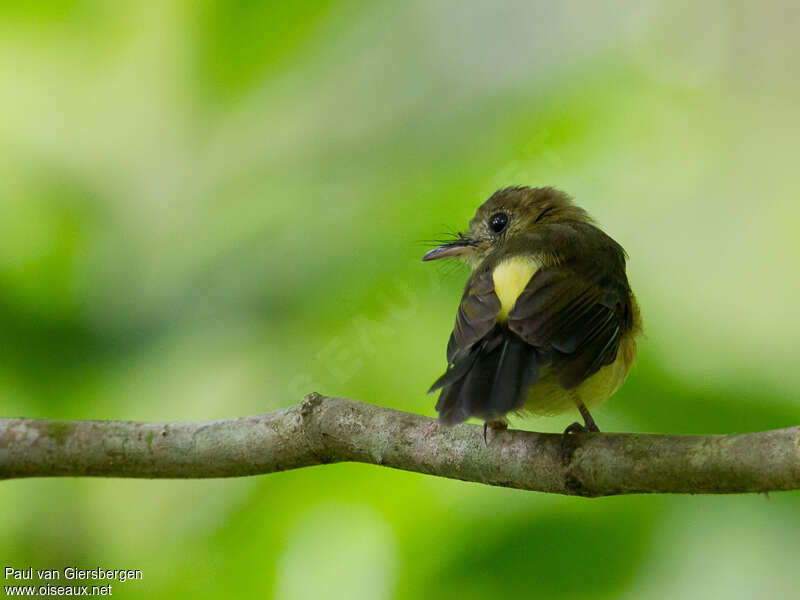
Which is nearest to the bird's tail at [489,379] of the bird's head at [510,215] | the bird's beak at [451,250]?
the bird's beak at [451,250]

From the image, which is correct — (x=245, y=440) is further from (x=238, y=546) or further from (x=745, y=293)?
(x=745, y=293)

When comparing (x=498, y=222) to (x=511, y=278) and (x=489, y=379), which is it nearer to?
(x=511, y=278)

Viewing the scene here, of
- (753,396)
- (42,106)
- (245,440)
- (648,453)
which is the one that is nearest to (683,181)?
(753,396)

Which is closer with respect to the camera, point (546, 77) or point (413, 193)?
point (413, 193)

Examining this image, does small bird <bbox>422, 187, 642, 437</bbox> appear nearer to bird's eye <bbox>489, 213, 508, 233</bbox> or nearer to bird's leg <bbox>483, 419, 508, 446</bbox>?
bird's leg <bbox>483, 419, 508, 446</bbox>

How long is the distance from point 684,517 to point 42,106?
8.89ft

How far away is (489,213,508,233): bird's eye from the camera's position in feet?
11.3

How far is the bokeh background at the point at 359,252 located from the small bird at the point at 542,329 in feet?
0.80

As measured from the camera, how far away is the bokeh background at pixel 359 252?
2607mm

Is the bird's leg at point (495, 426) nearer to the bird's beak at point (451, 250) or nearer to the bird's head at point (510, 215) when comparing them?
the bird's beak at point (451, 250)

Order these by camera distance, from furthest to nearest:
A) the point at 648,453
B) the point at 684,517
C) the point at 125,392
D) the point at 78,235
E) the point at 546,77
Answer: the point at 546,77 < the point at 78,235 < the point at 125,392 < the point at 684,517 < the point at 648,453

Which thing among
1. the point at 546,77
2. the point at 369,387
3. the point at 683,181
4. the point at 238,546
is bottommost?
the point at 238,546

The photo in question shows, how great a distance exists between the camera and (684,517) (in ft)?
8.48

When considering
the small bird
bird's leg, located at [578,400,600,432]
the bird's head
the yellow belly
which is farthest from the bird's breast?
the bird's head
